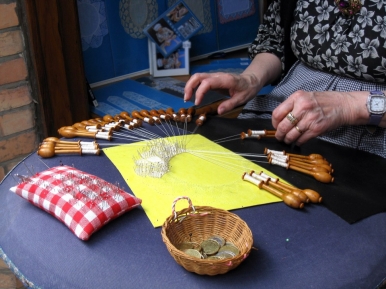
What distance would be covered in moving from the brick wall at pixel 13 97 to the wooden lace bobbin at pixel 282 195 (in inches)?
43.9

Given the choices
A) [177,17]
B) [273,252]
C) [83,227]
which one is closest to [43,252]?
[83,227]

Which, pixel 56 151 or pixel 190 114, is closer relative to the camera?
pixel 56 151

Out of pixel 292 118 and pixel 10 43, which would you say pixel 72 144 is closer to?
pixel 292 118

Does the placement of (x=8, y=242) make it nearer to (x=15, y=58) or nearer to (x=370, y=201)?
(x=370, y=201)

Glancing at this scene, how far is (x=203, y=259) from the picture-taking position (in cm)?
74

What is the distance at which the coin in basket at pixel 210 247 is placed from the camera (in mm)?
803

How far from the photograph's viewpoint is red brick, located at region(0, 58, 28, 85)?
5.66 ft

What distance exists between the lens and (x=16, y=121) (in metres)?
1.84

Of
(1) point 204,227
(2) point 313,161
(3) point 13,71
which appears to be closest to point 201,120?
(2) point 313,161

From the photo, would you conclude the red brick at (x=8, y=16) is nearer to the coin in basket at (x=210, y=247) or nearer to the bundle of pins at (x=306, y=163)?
the bundle of pins at (x=306, y=163)

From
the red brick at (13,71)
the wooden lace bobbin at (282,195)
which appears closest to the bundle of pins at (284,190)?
the wooden lace bobbin at (282,195)

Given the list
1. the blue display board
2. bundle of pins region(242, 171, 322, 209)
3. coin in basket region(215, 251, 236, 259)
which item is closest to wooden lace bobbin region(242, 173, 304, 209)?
bundle of pins region(242, 171, 322, 209)

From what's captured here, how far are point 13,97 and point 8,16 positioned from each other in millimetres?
310

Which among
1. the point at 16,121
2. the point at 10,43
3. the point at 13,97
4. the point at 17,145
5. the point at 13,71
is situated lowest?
the point at 17,145
